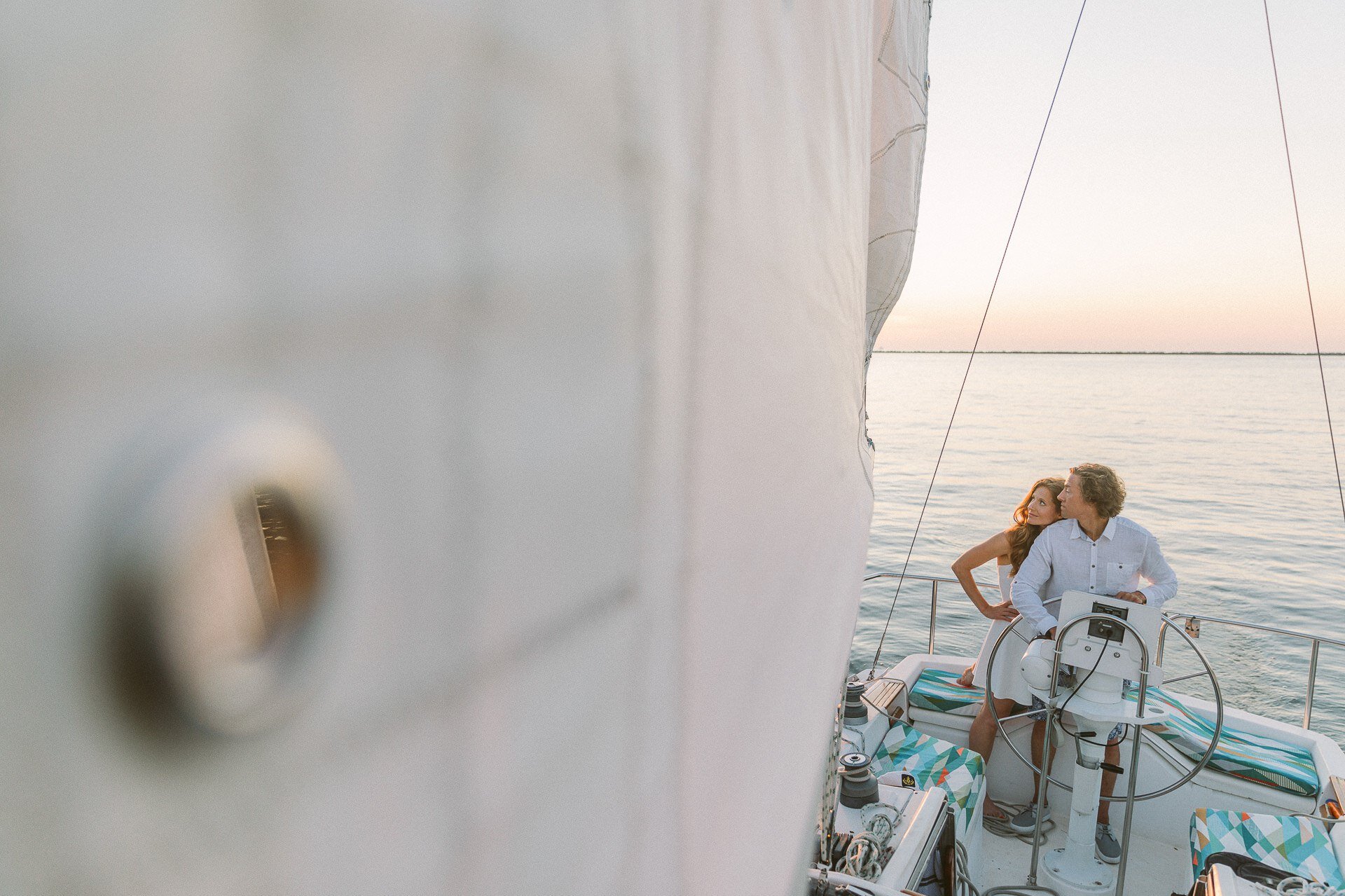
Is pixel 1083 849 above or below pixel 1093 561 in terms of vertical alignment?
below

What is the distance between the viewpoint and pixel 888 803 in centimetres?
218

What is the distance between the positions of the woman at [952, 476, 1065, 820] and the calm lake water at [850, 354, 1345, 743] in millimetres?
2496

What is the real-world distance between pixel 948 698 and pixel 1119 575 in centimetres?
97

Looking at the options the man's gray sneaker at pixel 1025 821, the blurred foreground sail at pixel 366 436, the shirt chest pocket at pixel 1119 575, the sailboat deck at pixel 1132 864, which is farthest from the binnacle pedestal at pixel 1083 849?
the blurred foreground sail at pixel 366 436

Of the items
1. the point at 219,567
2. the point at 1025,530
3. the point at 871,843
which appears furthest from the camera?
the point at 1025,530

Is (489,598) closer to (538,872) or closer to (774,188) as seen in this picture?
Answer: (538,872)

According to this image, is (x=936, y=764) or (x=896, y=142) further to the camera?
(x=936, y=764)

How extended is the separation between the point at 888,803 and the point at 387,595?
7.41 ft

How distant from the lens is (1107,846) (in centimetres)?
277

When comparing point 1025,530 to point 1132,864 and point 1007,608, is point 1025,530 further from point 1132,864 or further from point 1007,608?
point 1132,864

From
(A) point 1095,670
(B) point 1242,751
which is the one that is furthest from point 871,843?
(B) point 1242,751

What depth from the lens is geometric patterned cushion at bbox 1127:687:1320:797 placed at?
2.81 m

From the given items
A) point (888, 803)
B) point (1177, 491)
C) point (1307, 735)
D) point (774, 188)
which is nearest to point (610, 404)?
point (774, 188)

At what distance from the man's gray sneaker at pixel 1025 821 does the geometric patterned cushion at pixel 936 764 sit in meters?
0.21
